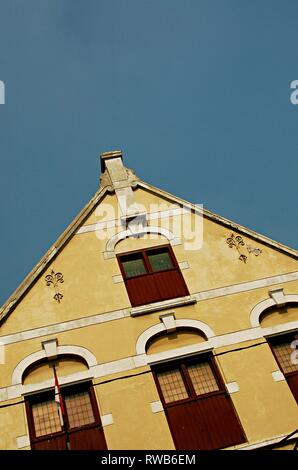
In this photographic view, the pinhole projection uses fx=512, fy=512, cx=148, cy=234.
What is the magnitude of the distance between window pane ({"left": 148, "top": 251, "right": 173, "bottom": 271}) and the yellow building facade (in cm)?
4

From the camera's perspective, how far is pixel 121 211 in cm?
1670

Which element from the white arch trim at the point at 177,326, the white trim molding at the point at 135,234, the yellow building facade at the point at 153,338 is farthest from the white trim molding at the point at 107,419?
the white trim molding at the point at 135,234

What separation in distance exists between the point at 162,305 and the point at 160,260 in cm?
193

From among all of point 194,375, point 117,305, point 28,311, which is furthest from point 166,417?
point 28,311

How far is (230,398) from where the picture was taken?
12.4 m

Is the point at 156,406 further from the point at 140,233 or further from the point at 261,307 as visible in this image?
the point at 140,233

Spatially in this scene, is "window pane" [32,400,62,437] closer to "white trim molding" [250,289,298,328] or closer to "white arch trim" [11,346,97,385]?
"white arch trim" [11,346,97,385]

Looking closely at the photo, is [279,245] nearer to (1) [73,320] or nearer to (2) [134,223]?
(2) [134,223]

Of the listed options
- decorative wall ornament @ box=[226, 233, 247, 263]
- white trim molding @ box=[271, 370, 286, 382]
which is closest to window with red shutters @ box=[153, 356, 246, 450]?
white trim molding @ box=[271, 370, 286, 382]

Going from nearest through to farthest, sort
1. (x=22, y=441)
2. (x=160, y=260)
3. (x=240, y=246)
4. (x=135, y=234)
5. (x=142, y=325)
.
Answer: (x=22, y=441) < (x=142, y=325) < (x=160, y=260) < (x=240, y=246) < (x=135, y=234)

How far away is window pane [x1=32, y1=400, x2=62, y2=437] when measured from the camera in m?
12.1

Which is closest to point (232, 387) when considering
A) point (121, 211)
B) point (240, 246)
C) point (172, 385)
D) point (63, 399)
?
point (172, 385)

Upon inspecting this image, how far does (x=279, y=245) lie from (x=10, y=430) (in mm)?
9167

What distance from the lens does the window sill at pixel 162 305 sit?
1386cm
